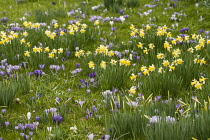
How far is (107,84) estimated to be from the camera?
491cm

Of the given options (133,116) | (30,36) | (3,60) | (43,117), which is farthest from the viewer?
(30,36)

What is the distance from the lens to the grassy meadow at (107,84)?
3486mm

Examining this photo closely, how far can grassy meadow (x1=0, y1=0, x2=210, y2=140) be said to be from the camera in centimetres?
349

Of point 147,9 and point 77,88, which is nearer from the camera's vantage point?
point 77,88

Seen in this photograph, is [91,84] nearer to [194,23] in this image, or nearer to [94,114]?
[94,114]

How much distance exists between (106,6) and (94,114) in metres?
6.33

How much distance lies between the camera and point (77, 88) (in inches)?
202

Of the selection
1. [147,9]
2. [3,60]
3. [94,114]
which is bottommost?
[94,114]

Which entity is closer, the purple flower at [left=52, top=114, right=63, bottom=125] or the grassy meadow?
the grassy meadow

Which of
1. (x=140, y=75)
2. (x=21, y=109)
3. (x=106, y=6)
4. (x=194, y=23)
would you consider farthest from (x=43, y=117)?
(x=106, y=6)

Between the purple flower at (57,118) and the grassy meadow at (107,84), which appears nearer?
the grassy meadow at (107,84)

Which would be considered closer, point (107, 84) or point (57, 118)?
point (57, 118)

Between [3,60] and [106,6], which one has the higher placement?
[106,6]

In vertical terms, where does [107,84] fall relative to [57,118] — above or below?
above
